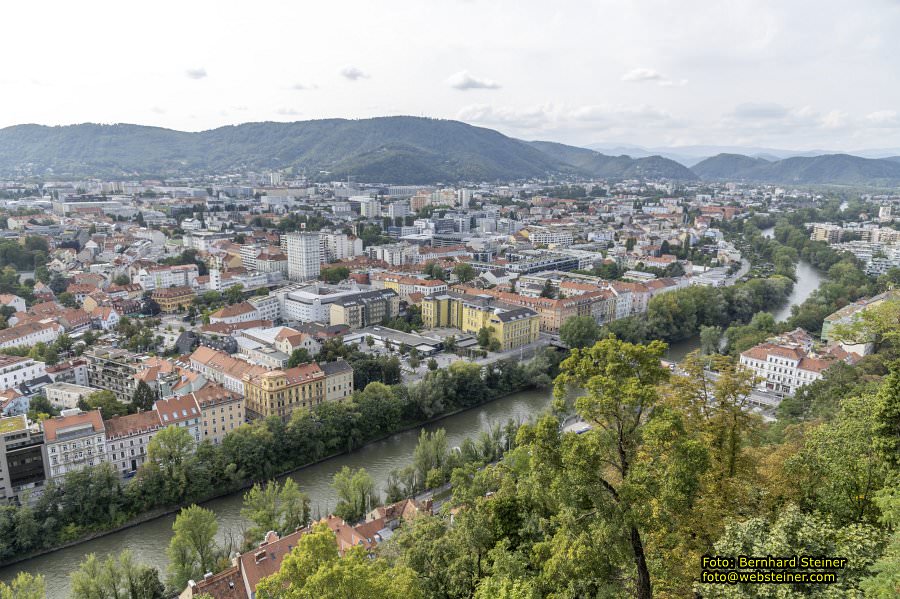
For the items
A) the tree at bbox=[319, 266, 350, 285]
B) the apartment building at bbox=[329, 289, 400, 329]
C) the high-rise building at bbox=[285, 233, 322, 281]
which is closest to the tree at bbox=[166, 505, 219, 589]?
the apartment building at bbox=[329, 289, 400, 329]

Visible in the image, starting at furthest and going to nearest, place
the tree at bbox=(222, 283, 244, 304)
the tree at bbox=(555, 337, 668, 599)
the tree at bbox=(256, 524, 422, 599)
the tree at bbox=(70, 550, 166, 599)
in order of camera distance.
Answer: the tree at bbox=(222, 283, 244, 304)
the tree at bbox=(70, 550, 166, 599)
the tree at bbox=(256, 524, 422, 599)
the tree at bbox=(555, 337, 668, 599)

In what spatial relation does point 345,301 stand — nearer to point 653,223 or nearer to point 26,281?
point 26,281

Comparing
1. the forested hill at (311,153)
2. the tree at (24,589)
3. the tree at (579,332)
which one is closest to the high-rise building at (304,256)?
the tree at (579,332)

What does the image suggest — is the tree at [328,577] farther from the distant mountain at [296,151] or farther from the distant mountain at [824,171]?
the distant mountain at [824,171]

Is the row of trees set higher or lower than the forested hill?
lower

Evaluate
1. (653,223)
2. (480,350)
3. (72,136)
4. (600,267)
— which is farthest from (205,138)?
(480,350)

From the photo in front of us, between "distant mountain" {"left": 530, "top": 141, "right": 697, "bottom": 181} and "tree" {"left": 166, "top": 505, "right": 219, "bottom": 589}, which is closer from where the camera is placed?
"tree" {"left": 166, "top": 505, "right": 219, "bottom": 589}

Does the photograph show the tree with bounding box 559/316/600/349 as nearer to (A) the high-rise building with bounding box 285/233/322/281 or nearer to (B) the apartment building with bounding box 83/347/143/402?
(B) the apartment building with bounding box 83/347/143/402
